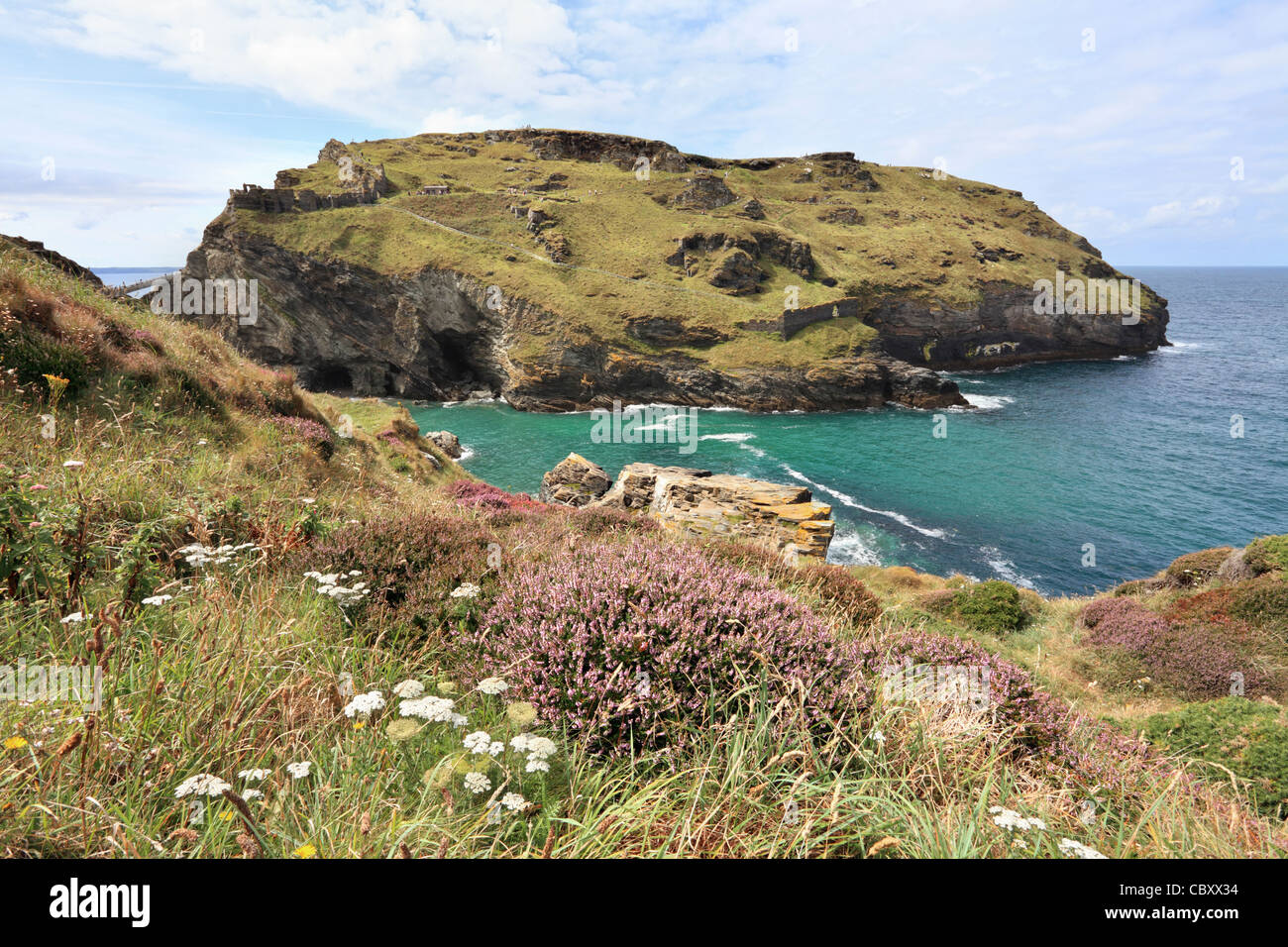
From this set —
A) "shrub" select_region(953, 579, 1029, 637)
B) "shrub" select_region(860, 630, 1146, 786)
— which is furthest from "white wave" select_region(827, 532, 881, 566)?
"shrub" select_region(860, 630, 1146, 786)

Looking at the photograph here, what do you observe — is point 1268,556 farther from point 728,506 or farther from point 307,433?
point 307,433

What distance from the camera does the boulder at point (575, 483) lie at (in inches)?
1368

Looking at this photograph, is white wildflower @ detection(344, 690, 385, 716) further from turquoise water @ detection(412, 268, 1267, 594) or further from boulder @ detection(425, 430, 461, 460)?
boulder @ detection(425, 430, 461, 460)

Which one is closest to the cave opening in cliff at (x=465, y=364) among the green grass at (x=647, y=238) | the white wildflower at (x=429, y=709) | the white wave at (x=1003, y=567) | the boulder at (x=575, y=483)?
the green grass at (x=647, y=238)

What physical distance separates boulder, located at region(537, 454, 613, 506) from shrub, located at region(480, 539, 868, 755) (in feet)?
97.5

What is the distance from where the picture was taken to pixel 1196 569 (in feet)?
67.5

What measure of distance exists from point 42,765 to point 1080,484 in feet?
197

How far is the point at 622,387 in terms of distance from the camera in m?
73.4

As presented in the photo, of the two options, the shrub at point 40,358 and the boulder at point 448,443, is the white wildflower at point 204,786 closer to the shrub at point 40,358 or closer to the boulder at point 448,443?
the shrub at point 40,358

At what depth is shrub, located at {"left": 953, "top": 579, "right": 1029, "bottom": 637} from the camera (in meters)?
18.1

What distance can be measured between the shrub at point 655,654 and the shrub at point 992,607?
16681mm

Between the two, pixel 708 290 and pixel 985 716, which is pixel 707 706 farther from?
pixel 708 290
